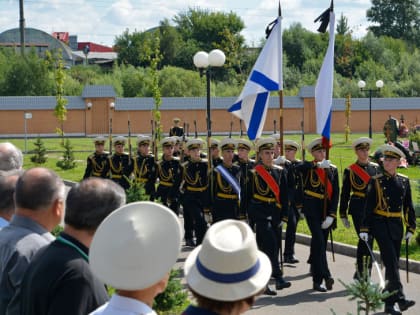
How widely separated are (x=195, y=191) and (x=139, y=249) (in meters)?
10.3

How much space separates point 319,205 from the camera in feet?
35.5

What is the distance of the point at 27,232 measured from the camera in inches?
175

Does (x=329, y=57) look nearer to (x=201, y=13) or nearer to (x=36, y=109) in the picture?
→ (x=36, y=109)

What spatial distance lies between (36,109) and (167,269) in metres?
44.4

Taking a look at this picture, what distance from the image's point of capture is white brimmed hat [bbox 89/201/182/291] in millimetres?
3145

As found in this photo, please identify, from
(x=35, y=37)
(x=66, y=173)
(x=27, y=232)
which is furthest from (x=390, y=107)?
(x=35, y=37)

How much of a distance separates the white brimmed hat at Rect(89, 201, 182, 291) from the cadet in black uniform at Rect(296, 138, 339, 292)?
726cm

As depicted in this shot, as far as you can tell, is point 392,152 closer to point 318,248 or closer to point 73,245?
point 318,248

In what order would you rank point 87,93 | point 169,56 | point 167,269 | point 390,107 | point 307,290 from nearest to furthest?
point 167,269 → point 307,290 → point 87,93 → point 390,107 → point 169,56

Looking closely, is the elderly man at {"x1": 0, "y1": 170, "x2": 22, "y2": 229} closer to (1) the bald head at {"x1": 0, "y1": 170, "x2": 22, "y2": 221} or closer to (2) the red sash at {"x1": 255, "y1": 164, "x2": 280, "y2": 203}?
(1) the bald head at {"x1": 0, "y1": 170, "x2": 22, "y2": 221}

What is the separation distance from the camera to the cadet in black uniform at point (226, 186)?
12.1m

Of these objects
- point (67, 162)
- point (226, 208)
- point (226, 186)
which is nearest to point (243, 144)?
point (226, 186)

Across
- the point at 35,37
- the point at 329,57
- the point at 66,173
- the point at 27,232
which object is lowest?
the point at 66,173

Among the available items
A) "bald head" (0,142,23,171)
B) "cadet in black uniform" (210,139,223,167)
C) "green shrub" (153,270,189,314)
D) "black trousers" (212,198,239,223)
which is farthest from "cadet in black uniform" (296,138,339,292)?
"bald head" (0,142,23,171)
